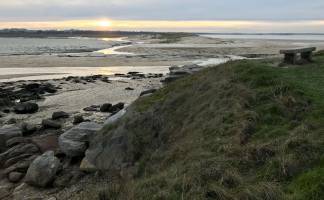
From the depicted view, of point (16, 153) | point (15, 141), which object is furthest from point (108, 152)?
point (15, 141)

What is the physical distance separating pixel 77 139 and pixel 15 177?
1904 mm

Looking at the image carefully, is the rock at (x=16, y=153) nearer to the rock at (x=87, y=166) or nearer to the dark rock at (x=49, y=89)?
the rock at (x=87, y=166)

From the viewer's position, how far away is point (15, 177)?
36.7 ft

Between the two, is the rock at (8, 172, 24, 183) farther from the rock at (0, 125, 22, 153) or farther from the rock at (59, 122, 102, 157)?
the rock at (0, 125, 22, 153)

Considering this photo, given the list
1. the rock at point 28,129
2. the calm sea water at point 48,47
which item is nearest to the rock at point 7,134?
the rock at point 28,129

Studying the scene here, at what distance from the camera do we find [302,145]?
23.9 ft

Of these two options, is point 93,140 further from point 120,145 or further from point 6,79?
point 6,79

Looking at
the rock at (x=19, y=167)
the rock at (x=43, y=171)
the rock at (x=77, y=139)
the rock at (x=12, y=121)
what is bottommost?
the rock at (x=12, y=121)

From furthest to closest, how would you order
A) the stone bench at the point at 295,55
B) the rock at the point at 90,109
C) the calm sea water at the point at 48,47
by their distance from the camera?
the calm sea water at the point at 48,47 < the rock at the point at 90,109 < the stone bench at the point at 295,55

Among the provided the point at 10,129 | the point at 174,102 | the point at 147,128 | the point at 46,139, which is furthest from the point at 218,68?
the point at 10,129

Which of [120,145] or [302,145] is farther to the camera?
Result: [120,145]

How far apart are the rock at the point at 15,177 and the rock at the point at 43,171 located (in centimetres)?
39

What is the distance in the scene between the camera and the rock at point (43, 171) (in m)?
10.6

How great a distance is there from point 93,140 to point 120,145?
1241mm
